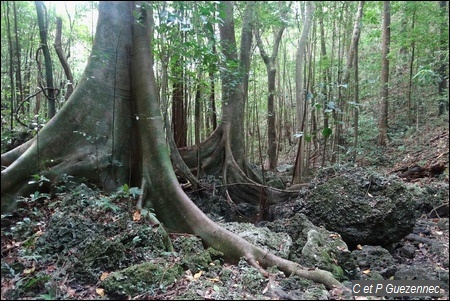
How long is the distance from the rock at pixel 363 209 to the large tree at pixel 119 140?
163cm

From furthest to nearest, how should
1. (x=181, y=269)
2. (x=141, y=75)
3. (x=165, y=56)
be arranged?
(x=165, y=56) < (x=141, y=75) < (x=181, y=269)

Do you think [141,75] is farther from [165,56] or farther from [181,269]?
[181,269]

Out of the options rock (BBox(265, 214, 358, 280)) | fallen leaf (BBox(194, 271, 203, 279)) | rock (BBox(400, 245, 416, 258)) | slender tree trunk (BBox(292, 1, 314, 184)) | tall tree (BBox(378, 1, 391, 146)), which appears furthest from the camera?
tall tree (BBox(378, 1, 391, 146))

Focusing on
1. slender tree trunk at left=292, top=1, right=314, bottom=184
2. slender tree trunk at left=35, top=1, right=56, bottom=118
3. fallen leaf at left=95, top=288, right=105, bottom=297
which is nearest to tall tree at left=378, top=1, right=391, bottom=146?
slender tree trunk at left=292, top=1, right=314, bottom=184

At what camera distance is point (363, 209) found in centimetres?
444

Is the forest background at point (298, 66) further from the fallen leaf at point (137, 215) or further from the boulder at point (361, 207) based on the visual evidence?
the fallen leaf at point (137, 215)

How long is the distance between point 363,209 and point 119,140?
352cm

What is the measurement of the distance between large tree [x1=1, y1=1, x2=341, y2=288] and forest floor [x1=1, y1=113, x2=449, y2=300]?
0.72 ft

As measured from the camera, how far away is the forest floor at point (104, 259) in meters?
2.41

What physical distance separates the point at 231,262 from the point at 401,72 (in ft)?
35.5

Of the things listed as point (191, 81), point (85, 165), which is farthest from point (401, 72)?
point (85, 165)

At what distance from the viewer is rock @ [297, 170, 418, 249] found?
4.28 m

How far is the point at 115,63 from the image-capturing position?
4.66 metres

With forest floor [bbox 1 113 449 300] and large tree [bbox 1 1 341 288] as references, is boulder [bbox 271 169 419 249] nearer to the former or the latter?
forest floor [bbox 1 113 449 300]
